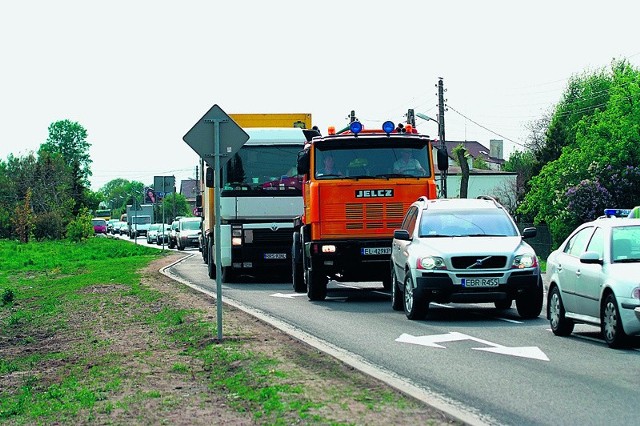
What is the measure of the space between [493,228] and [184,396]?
28.7 ft

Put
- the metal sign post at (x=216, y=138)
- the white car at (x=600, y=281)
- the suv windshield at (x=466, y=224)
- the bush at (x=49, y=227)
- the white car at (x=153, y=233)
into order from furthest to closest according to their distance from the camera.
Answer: the white car at (x=153, y=233) → the bush at (x=49, y=227) → the suv windshield at (x=466, y=224) → the metal sign post at (x=216, y=138) → the white car at (x=600, y=281)

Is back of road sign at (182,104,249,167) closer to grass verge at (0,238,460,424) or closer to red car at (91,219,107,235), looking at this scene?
grass verge at (0,238,460,424)

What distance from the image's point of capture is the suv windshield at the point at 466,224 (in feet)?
57.9

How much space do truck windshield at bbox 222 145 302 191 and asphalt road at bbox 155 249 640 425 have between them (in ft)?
21.7

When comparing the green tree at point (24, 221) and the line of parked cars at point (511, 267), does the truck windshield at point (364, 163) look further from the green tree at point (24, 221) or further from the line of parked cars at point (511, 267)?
the green tree at point (24, 221)

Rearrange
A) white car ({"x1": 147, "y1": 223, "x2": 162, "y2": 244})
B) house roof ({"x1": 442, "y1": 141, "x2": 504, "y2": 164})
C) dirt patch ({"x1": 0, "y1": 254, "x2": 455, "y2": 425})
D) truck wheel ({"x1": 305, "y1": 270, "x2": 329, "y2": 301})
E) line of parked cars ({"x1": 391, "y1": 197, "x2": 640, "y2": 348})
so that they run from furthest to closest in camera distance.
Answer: house roof ({"x1": 442, "y1": 141, "x2": 504, "y2": 164}), white car ({"x1": 147, "y1": 223, "x2": 162, "y2": 244}), truck wheel ({"x1": 305, "y1": 270, "x2": 329, "y2": 301}), line of parked cars ({"x1": 391, "y1": 197, "x2": 640, "y2": 348}), dirt patch ({"x1": 0, "y1": 254, "x2": 455, "y2": 425})

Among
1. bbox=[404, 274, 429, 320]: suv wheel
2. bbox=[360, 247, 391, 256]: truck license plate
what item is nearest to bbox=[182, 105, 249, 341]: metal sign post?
bbox=[404, 274, 429, 320]: suv wheel

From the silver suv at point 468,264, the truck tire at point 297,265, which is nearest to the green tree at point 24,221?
the truck tire at point 297,265

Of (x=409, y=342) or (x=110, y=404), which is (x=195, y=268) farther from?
(x=110, y=404)

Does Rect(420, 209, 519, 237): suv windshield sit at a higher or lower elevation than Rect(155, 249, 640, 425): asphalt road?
higher

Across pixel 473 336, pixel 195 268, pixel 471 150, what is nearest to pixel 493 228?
pixel 473 336

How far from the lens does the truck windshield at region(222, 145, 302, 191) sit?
27.2 meters

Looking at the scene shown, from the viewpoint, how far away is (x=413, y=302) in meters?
16.9

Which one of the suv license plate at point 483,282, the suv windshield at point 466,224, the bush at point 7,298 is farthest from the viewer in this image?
the bush at point 7,298
